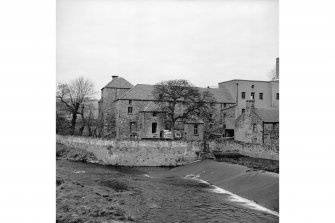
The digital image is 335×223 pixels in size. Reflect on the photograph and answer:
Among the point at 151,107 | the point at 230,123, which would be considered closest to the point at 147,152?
the point at 151,107

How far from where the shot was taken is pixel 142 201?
29.6ft

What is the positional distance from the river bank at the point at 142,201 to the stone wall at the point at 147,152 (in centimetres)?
371

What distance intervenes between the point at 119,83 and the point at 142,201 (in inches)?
698

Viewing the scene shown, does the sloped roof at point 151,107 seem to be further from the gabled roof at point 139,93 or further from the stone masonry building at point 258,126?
the stone masonry building at point 258,126

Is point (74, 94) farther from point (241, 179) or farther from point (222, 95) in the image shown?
point (241, 179)

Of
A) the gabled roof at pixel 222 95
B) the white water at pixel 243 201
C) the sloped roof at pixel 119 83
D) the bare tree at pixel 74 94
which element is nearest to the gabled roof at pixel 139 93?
the sloped roof at pixel 119 83

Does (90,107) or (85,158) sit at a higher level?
(90,107)

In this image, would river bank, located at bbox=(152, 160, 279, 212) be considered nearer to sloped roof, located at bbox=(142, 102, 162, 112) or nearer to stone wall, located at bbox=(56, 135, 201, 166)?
stone wall, located at bbox=(56, 135, 201, 166)
